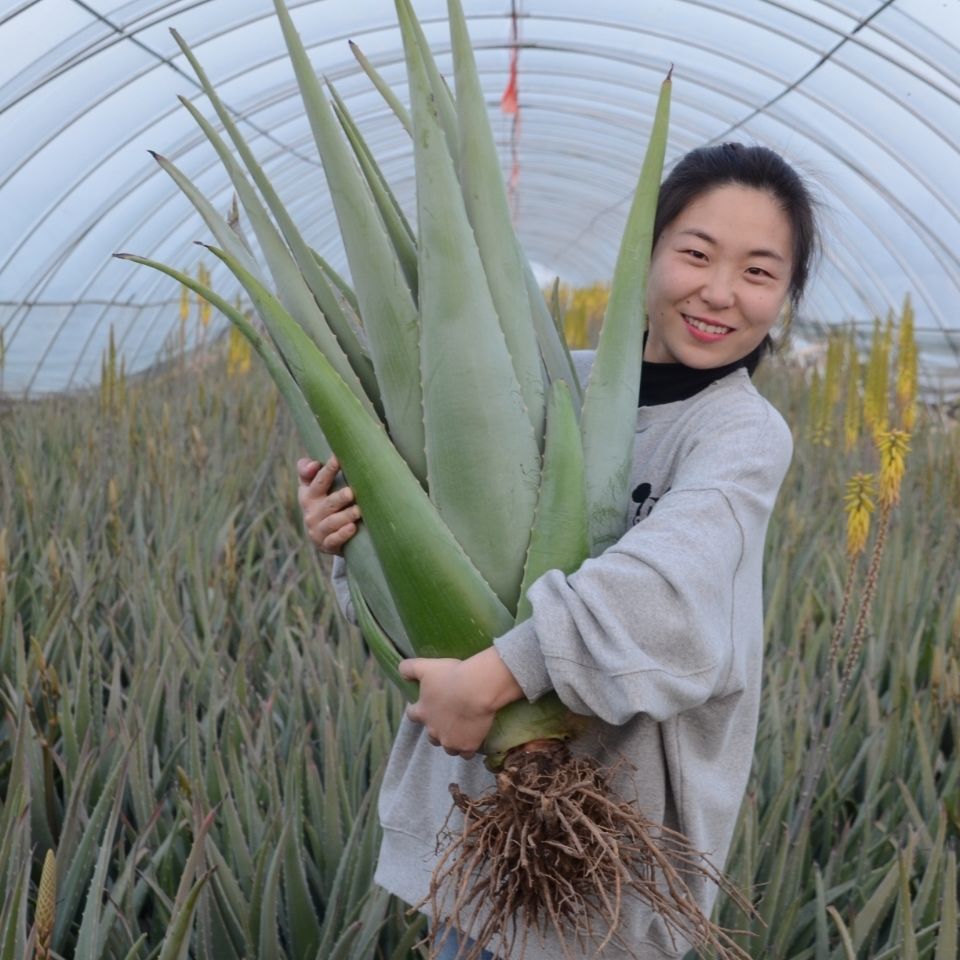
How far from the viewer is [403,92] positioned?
9.22 m

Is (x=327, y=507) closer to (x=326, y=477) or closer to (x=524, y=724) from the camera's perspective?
(x=326, y=477)

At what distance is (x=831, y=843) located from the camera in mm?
1886

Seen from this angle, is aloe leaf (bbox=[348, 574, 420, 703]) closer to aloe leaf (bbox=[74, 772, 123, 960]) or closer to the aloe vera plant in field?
the aloe vera plant in field

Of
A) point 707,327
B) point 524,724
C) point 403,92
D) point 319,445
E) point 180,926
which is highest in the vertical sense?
point 403,92

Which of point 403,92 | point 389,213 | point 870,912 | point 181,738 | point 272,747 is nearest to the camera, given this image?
point 389,213

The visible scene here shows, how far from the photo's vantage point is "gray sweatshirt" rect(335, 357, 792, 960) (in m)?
0.87

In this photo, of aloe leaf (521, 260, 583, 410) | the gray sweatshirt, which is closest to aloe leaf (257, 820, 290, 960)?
the gray sweatshirt

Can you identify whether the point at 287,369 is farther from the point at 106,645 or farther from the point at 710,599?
Result: the point at 106,645

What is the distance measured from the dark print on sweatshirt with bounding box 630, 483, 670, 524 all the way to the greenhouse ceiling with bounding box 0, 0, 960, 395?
4.08 m

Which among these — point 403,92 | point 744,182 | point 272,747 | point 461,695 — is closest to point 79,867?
point 272,747

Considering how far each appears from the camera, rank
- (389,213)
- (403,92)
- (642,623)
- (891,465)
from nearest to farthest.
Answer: (642,623), (389,213), (891,465), (403,92)

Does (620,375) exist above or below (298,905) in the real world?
above

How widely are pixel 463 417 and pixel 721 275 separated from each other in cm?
32

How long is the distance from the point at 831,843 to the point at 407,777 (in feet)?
3.26
